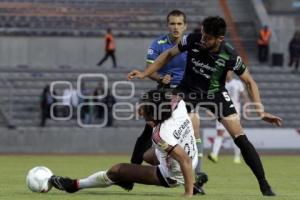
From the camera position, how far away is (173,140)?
417 inches

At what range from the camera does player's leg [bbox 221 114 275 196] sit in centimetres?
1148

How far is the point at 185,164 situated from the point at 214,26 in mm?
1729

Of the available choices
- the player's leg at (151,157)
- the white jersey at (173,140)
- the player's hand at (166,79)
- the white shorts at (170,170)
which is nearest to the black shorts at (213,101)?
the player's hand at (166,79)

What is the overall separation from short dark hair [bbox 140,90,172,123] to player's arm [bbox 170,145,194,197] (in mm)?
388

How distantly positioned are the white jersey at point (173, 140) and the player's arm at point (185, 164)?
0.06 meters

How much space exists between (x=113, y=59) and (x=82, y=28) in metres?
2.61

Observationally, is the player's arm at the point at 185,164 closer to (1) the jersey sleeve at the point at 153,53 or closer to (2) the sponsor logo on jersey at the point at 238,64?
(2) the sponsor logo on jersey at the point at 238,64

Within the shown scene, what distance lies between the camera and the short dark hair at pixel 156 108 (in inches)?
420

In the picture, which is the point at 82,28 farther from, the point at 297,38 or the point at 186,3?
the point at 297,38

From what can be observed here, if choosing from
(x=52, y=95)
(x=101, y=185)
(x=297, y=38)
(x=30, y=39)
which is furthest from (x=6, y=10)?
(x=101, y=185)

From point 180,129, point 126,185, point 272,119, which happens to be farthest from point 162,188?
point 272,119

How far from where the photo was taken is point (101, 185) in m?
11.2

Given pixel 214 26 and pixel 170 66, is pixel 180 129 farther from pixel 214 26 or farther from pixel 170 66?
pixel 170 66

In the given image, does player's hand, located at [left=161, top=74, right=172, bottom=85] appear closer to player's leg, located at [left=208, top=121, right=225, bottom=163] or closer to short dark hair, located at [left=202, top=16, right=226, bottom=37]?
short dark hair, located at [left=202, top=16, right=226, bottom=37]
